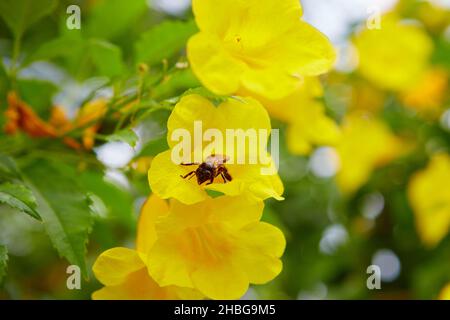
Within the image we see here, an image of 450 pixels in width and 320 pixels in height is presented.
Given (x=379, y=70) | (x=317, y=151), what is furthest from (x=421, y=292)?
(x=379, y=70)

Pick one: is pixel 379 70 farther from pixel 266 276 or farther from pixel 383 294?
pixel 266 276

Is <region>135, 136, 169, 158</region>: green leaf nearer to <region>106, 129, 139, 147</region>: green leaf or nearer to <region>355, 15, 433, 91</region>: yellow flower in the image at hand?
<region>106, 129, 139, 147</region>: green leaf

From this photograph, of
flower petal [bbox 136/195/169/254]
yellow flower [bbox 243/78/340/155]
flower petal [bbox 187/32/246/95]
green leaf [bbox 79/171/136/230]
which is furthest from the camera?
yellow flower [bbox 243/78/340/155]

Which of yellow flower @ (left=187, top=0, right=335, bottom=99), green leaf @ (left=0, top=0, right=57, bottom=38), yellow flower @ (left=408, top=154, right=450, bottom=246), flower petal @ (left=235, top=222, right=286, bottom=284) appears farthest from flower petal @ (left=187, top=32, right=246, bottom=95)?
yellow flower @ (left=408, top=154, right=450, bottom=246)

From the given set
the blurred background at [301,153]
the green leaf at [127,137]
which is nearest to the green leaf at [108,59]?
the blurred background at [301,153]

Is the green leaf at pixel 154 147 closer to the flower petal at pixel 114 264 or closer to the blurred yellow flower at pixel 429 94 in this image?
the flower petal at pixel 114 264
